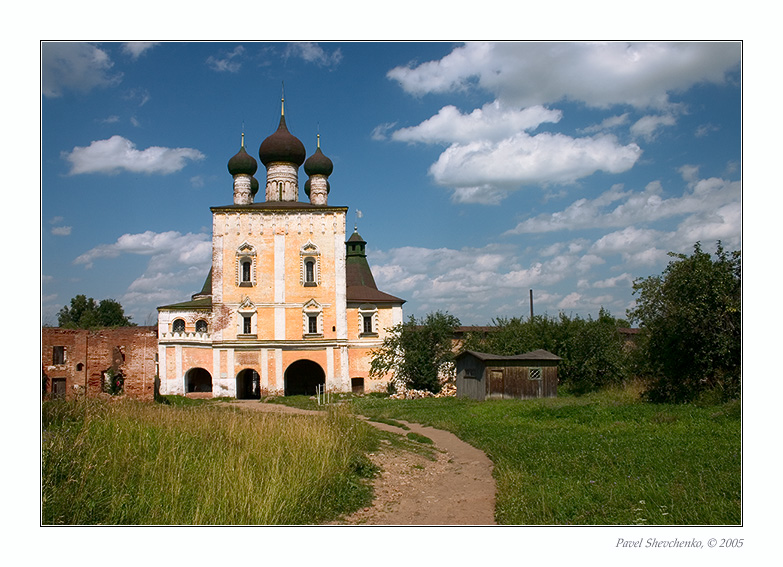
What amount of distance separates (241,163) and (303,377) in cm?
1288

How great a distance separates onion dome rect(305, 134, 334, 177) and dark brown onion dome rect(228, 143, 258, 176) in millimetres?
3284

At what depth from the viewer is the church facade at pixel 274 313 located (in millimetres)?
28562

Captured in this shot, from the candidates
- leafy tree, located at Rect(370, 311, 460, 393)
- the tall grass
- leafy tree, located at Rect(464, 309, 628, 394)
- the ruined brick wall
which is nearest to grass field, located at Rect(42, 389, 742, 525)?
the tall grass

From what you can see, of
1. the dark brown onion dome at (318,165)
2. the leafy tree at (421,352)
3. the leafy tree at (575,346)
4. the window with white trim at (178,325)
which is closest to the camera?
the leafy tree at (575,346)

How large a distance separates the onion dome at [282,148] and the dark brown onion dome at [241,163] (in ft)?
5.64

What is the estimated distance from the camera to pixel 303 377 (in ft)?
104

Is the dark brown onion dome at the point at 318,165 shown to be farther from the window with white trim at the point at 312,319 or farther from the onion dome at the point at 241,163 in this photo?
the window with white trim at the point at 312,319

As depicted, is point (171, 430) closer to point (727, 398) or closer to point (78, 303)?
point (727, 398)

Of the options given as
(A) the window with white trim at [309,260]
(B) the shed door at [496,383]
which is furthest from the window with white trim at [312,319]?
(B) the shed door at [496,383]

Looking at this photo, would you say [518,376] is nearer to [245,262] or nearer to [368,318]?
[368,318]

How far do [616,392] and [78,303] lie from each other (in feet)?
166

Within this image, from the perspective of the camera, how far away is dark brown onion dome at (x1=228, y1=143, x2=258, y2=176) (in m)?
33.5

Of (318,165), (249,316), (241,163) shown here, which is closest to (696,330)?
(249,316)

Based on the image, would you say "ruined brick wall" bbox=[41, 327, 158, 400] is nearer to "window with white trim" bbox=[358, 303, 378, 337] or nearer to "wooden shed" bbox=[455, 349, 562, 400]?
"wooden shed" bbox=[455, 349, 562, 400]
